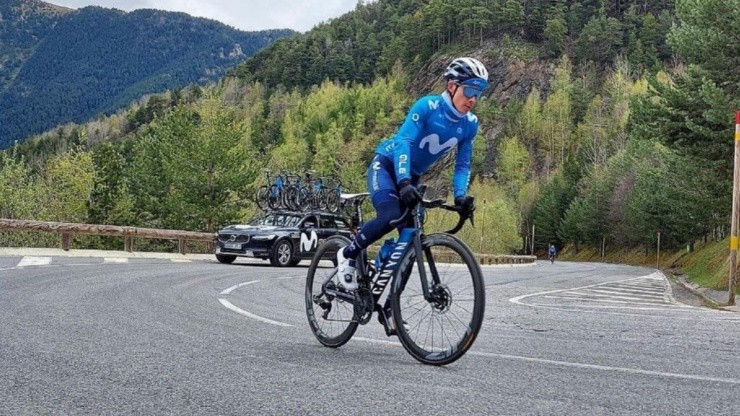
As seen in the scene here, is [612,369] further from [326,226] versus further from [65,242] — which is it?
[65,242]

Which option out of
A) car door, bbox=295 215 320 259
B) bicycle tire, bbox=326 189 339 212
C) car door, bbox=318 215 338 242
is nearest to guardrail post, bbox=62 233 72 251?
car door, bbox=295 215 320 259

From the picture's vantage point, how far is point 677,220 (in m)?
53.3

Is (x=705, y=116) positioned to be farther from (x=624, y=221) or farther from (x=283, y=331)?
(x=624, y=221)

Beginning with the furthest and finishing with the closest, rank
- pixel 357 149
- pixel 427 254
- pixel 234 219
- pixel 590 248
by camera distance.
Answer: pixel 357 149 < pixel 590 248 < pixel 234 219 < pixel 427 254

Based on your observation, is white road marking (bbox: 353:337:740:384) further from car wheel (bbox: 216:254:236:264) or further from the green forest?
car wheel (bbox: 216:254:236:264)

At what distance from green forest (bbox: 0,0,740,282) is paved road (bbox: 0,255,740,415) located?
1.66 metres

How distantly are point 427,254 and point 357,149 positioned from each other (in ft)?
419

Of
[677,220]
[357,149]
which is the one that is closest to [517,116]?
[357,149]

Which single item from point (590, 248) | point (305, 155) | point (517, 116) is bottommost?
point (590, 248)

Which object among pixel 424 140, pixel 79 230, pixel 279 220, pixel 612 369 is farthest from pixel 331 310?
pixel 79 230

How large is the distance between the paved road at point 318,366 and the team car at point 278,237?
12.1 m

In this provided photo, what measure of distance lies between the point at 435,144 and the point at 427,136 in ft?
0.27

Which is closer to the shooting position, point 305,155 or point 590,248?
point 590,248

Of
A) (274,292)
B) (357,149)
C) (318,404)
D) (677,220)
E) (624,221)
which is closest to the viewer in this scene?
(318,404)
